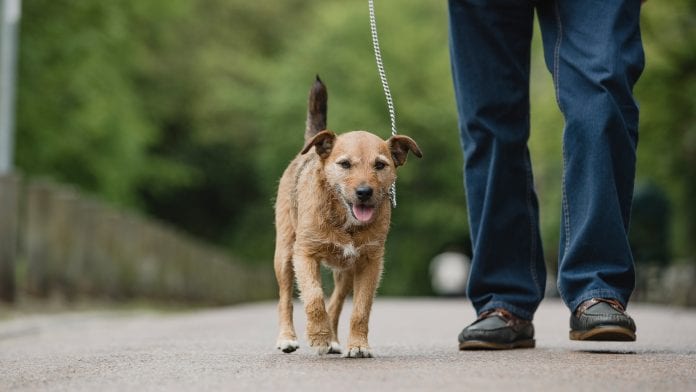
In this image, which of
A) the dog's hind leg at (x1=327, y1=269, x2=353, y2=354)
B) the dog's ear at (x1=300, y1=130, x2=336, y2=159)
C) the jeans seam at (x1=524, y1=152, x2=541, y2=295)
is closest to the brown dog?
the dog's ear at (x1=300, y1=130, x2=336, y2=159)

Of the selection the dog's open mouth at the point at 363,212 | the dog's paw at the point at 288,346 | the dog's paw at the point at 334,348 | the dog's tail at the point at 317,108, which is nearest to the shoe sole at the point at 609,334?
the dog's open mouth at the point at 363,212

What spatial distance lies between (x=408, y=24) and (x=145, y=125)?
53.7 feet

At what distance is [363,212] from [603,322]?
1195mm

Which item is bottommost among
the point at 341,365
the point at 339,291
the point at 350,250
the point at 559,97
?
the point at 341,365

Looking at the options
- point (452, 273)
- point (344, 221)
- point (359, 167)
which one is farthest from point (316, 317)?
point (452, 273)

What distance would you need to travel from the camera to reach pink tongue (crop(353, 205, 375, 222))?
5.93 meters

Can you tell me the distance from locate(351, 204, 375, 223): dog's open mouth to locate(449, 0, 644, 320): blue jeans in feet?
2.47

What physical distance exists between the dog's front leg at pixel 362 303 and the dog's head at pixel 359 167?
0.28 meters

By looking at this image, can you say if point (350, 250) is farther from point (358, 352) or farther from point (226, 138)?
point (226, 138)

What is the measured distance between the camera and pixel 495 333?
613 cm

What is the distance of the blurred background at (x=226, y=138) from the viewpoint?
17.6 meters

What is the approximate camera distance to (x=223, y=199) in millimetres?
49219


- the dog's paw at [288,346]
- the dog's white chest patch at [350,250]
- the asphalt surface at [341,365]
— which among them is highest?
the dog's white chest patch at [350,250]

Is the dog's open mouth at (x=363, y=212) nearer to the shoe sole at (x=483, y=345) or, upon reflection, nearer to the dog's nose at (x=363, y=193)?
the dog's nose at (x=363, y=193)
